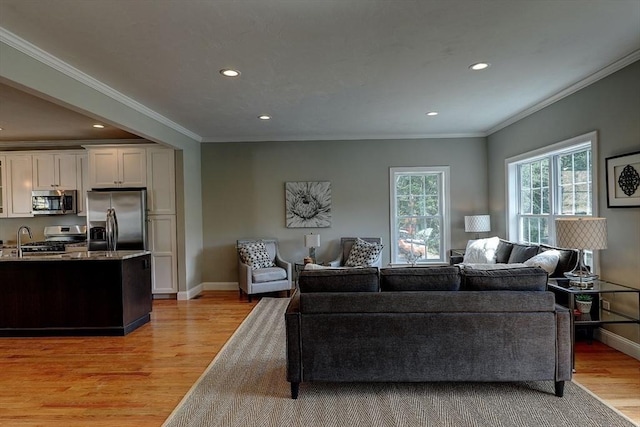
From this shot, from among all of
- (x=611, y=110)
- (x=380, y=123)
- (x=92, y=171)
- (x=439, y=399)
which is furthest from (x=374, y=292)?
(x=92, y=171)

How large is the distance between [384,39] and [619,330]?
3.38 metres

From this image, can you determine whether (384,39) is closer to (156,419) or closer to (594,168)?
(594,168)

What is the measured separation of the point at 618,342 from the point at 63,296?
5.68 m

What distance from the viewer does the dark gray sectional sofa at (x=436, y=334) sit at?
244 cm

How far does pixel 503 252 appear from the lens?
477cm

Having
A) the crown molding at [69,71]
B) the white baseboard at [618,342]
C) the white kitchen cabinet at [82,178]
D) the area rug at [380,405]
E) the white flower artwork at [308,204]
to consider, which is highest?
the crown molding at [69,71]

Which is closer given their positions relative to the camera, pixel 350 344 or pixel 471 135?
pixel 350 344

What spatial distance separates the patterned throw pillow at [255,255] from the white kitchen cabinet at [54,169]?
307 centimetres

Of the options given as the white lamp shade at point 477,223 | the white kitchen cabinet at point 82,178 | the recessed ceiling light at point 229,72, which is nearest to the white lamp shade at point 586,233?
the white lamp shade at point 477,223

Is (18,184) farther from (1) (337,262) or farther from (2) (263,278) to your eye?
(1) (337,262)

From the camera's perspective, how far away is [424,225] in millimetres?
6270

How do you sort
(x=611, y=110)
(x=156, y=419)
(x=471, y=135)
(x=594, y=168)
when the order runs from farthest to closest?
1. (x=471, y=135)
2. (x=594, y=168)
3. (x=611, y=110)
4. (x=156, y=419)

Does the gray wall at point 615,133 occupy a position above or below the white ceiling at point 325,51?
below

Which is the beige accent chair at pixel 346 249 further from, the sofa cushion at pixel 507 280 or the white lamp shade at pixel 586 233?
the sofa cushion at pixel 507 280
